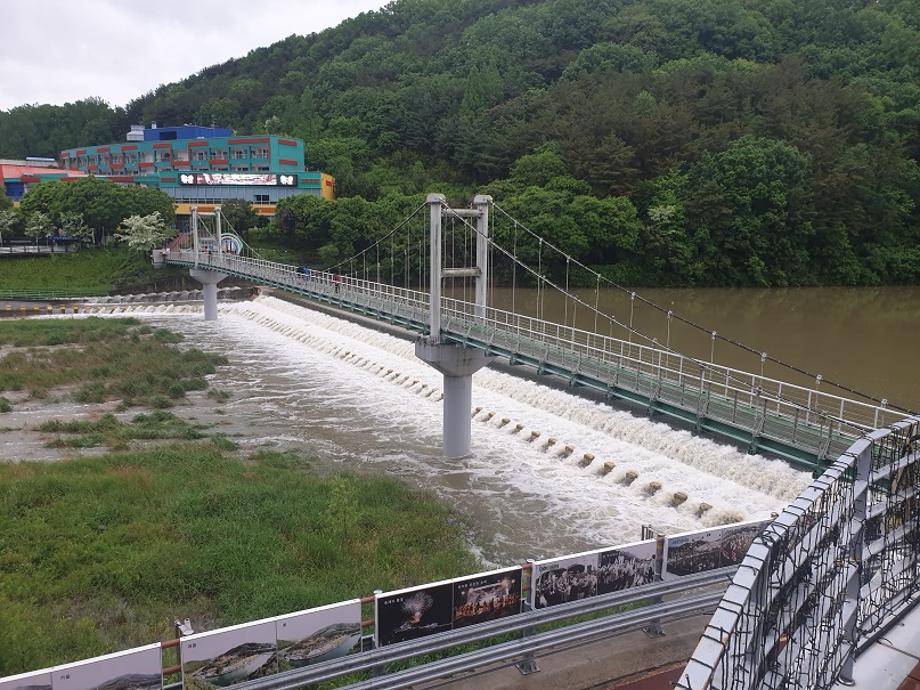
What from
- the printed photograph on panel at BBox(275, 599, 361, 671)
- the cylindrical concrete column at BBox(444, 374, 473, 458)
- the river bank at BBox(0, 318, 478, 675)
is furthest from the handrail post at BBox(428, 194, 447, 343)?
the printed photograph on panel at BBox(275, 599, 361, 671)

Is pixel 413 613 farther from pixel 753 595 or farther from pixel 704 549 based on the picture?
pixel 753 595

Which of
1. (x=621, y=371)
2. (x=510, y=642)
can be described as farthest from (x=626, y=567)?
(x=621, y=371)

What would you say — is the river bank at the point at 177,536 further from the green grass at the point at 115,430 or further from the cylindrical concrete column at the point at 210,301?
the cylindrical concrete column at the point at 210,301

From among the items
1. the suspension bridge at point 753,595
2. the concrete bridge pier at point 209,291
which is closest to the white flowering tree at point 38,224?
the concrete bridge pier at point 209,291

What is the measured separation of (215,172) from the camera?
8131 centimetres

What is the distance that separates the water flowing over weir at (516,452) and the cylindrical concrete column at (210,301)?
1857 cm

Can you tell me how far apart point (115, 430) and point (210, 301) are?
29655mm

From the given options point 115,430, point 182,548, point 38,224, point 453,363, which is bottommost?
point 115,430

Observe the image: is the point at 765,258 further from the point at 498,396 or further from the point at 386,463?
the point at 386,463

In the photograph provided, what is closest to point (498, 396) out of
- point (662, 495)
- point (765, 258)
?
point (662, 495)

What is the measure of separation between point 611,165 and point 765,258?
1544 centimetres

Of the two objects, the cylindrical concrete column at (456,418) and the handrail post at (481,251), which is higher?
the handrail post at (481,251)

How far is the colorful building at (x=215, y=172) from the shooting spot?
78.6 m

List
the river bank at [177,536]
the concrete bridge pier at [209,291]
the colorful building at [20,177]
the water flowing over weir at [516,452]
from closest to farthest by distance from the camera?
1. the river bank at [177,536]
2. the water flowing over weir at [516,452]
3. the concrete bridge pier at [209,291]
4. the colorful building at [20,177]
